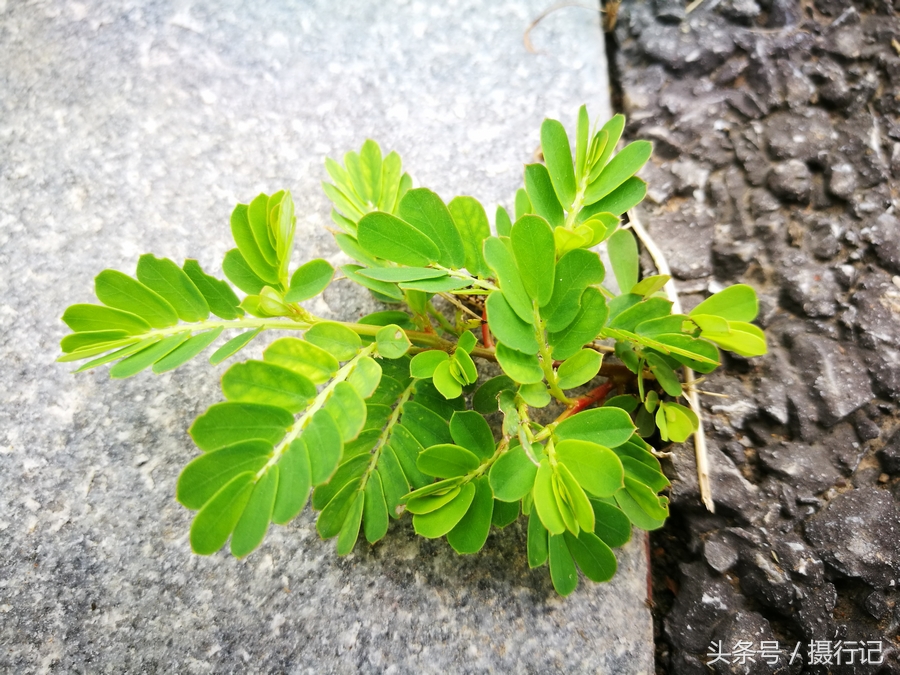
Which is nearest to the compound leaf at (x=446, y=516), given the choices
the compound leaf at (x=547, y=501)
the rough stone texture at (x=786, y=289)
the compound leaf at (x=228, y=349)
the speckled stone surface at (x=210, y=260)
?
the compound leaf at (x=547, y=501)

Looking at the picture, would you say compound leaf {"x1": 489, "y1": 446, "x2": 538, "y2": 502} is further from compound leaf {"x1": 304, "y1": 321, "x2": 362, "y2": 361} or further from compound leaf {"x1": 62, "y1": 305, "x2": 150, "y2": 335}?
compound leaf {"x1": 62, "y1": 305, "x2": 150, "y2": 335}

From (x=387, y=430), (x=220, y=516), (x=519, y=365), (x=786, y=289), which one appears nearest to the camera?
(x=220, y=516)

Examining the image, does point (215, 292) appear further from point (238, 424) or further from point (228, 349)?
point (238, 424)

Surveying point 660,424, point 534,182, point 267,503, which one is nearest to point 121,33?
point 534,182

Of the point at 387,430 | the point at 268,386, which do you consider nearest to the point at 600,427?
the point at 387,430

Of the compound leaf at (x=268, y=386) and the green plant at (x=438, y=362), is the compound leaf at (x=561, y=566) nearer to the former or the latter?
the green plant at (x=438, y=362)

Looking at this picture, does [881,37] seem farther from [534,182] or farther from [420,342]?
[420,342]

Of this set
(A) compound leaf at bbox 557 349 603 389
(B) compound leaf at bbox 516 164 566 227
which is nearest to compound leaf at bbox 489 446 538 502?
(A) compound leaf at bbox 557 349 603 389
